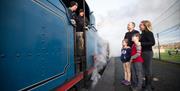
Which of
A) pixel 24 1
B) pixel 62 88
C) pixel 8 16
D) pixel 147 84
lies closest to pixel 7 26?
pixel 8 16

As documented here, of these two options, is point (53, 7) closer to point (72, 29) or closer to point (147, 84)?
point (72, 29)

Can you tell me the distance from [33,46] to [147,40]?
3.41 metres

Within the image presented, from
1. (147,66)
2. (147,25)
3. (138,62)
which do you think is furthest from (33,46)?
(147,25)

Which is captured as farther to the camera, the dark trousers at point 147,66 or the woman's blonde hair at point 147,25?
the woman's blonde hair at point 147,25

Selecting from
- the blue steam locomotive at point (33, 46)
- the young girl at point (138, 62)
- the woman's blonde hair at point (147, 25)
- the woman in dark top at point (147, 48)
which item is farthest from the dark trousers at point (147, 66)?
the blue steam locomotive at point (33, 46)

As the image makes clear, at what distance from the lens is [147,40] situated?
16.2 ft

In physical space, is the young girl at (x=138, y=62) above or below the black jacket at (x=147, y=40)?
below

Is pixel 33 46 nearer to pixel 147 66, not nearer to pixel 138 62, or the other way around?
pixel 138 62

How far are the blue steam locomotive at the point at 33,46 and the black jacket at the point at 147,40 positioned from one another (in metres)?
2.23

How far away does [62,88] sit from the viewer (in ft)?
10.7

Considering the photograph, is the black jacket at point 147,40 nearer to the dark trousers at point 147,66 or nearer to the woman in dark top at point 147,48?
the woman in dark top at point 147,48

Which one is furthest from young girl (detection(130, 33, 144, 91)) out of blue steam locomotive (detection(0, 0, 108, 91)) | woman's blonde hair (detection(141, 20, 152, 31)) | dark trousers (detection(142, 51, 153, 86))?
blue steam locomotive (detection(0, 0, 108, 91))

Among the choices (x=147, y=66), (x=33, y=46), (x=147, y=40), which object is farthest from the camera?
(x=147, y=40)

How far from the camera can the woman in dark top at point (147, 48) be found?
484 centimetres
